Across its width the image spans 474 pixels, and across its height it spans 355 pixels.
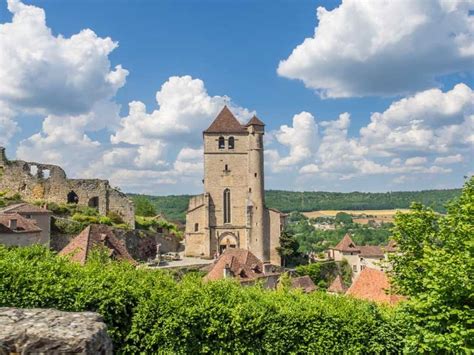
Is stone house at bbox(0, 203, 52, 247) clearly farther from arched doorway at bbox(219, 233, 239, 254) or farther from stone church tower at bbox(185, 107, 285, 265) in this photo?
arched doorway at bbox(219, 233, 239, 254)

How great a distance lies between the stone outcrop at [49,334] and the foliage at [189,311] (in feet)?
21.0

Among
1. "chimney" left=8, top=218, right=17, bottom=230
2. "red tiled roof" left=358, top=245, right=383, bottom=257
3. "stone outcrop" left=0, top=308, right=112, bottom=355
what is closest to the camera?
"stone outcrop" left=0, top=308, right=112, bottom=355

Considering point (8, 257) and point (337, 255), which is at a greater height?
point (8, 257)

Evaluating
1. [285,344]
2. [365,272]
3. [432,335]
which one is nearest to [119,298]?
[285,344]

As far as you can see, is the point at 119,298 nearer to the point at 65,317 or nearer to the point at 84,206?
the point at 65,317

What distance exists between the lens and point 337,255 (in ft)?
212

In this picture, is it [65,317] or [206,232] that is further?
[206,232]

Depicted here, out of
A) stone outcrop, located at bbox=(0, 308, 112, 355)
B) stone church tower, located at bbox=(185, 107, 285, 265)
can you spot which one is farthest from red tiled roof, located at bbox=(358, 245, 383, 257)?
stone outcrop, located at bbox=(0, 308, 112, 355)

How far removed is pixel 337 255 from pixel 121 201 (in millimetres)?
36589

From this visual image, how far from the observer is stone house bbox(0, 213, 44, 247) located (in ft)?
89.4

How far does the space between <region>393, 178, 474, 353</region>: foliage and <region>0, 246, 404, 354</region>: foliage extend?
237 cm

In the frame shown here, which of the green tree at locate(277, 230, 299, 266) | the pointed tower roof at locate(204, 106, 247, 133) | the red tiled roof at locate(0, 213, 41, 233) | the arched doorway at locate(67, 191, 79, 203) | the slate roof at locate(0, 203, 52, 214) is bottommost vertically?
the green tree at locate(277, 230, 299, 266)

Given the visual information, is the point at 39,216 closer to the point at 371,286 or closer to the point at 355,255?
the point at 371,286

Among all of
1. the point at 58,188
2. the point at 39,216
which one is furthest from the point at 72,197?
the point at 39,216
